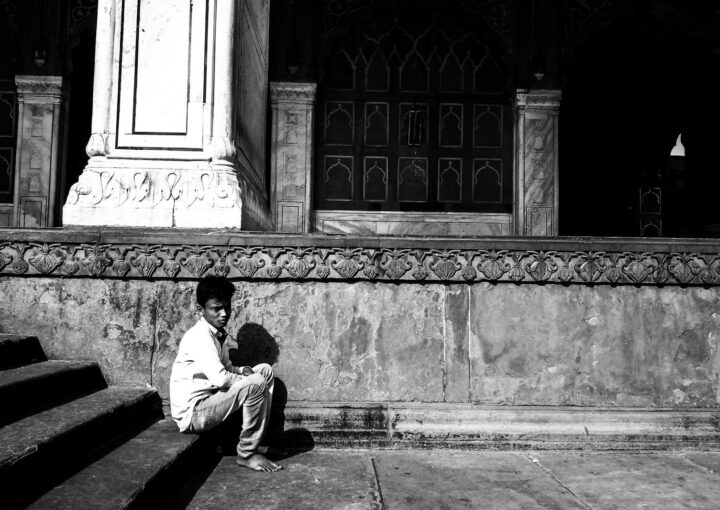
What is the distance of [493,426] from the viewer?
3.88 m

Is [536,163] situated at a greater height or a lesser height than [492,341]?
greater

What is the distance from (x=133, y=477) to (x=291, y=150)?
273 inches

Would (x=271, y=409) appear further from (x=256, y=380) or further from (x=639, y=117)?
(x=639, y=117)

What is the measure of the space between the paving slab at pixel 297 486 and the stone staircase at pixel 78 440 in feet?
0.63

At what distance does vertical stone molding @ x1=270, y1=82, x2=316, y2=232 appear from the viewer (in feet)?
29.8

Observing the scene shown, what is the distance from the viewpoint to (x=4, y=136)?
9.18 meters

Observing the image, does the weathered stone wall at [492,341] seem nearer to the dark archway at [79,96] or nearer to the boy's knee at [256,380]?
the boy's knee at [256,380]

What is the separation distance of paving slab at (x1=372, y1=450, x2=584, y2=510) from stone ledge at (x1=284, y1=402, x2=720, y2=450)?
95 mm

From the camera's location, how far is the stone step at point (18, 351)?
134 inches

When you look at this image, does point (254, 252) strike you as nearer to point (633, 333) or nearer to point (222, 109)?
point (222, 109)

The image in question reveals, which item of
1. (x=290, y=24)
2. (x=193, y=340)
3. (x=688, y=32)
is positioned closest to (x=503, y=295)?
(x=193, y=340)

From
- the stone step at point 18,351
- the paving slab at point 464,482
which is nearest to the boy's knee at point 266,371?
the paving slab at point 464,482

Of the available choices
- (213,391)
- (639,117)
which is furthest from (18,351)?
(639,117)

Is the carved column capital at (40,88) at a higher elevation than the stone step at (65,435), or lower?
higher
